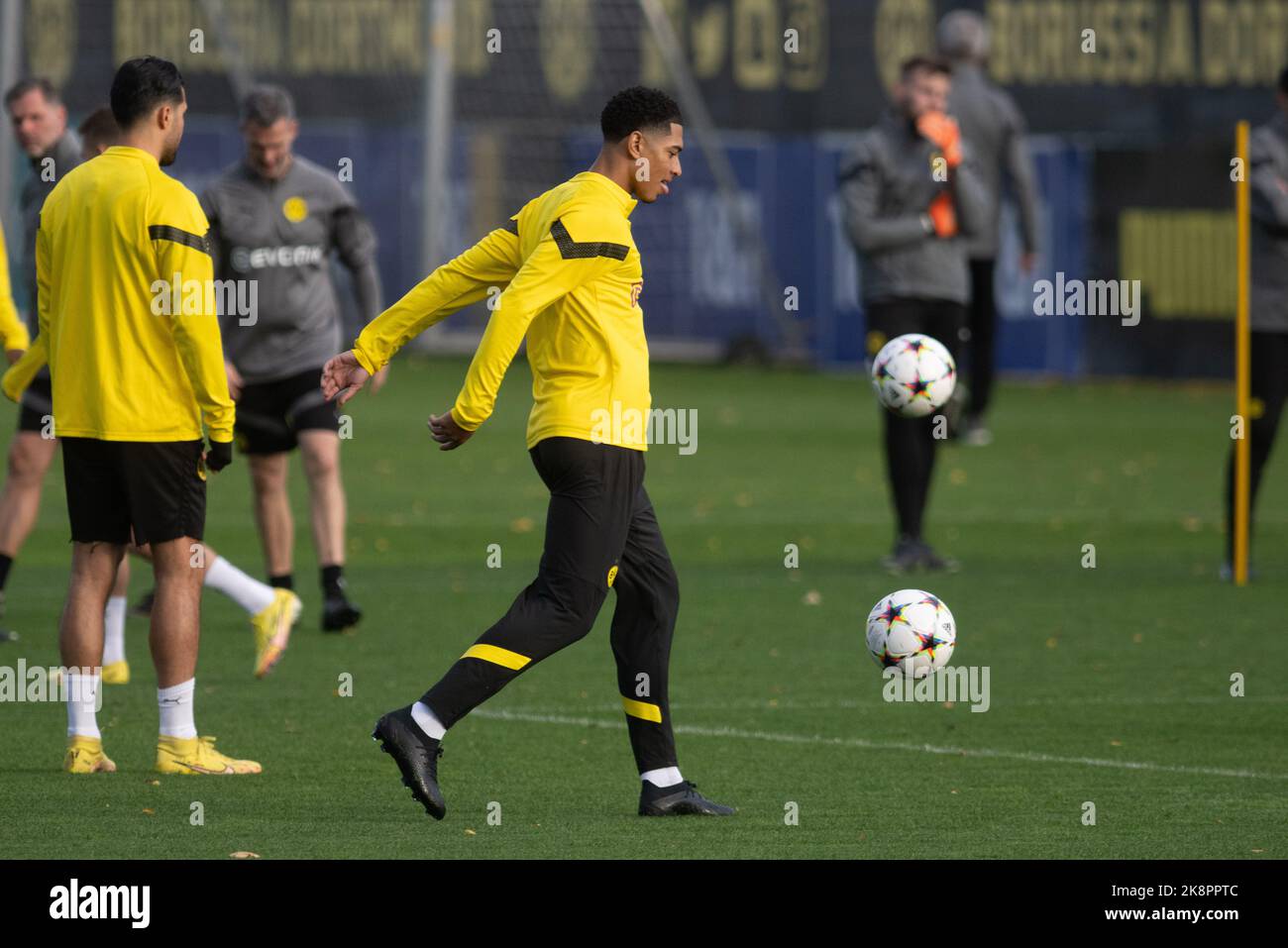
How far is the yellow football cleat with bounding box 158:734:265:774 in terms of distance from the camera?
7.45m

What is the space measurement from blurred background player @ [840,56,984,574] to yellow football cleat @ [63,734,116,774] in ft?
19.2

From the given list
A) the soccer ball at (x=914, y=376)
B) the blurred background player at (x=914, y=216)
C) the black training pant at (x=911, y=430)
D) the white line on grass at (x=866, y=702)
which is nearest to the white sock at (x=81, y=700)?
the white line on grass at (x=866, y=702)

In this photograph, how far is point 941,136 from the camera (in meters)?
12.8

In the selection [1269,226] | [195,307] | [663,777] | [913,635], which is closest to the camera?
[663,777]

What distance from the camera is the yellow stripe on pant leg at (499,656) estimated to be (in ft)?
21.5

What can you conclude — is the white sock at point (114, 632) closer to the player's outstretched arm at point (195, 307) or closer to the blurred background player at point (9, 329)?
the blurred background player at point (9, 329)

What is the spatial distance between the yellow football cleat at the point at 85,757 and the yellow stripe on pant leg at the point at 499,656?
1.55m

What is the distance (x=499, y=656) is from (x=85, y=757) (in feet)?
5.38

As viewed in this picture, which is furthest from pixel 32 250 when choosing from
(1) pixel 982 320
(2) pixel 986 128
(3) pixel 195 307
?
(1) pixel 982 320

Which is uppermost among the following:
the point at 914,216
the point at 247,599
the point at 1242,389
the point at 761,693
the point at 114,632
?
the point at 914,216

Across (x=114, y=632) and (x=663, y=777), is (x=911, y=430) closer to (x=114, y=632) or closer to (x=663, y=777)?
Result: (x=114, y=632)

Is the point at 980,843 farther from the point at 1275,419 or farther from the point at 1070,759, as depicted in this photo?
the point at 1275,419

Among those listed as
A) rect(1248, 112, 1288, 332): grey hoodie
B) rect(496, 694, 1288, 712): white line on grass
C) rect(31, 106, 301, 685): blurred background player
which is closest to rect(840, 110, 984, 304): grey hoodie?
rect(1248, 112, 1288, 332): grey hoodie

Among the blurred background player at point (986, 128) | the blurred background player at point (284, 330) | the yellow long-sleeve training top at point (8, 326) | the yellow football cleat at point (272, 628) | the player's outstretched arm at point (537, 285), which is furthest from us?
the blurred background player at point (986, 128)
